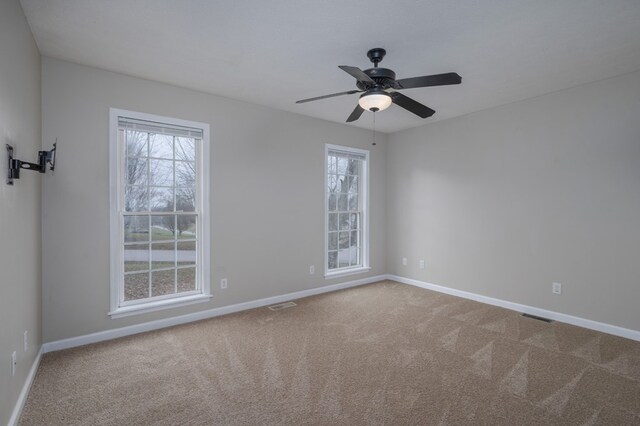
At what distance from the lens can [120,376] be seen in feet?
8.18

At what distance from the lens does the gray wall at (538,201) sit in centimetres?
327

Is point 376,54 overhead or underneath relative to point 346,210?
overhead

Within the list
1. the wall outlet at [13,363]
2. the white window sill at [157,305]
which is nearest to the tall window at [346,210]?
the white window sill at [157,305]

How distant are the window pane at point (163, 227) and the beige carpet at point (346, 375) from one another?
998mm

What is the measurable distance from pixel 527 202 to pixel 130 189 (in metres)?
4.60

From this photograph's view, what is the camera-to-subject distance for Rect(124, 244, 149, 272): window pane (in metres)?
3.35

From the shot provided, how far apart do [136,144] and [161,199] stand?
0.62m

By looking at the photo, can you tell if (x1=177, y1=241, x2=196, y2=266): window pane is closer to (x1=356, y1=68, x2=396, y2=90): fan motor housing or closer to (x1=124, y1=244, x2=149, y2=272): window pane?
(x1=124, y1=244, x2=149, y2=272): window pane

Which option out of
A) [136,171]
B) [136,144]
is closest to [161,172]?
[136,171]

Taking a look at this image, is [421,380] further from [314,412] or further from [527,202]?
[527,202]

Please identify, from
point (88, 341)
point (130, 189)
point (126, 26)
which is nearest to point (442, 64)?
point (126, 26)

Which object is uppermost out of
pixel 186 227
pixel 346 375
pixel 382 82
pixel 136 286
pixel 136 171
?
pixel 382 82

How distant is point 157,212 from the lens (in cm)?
349

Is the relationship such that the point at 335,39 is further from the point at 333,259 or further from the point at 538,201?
the point at 333,259
